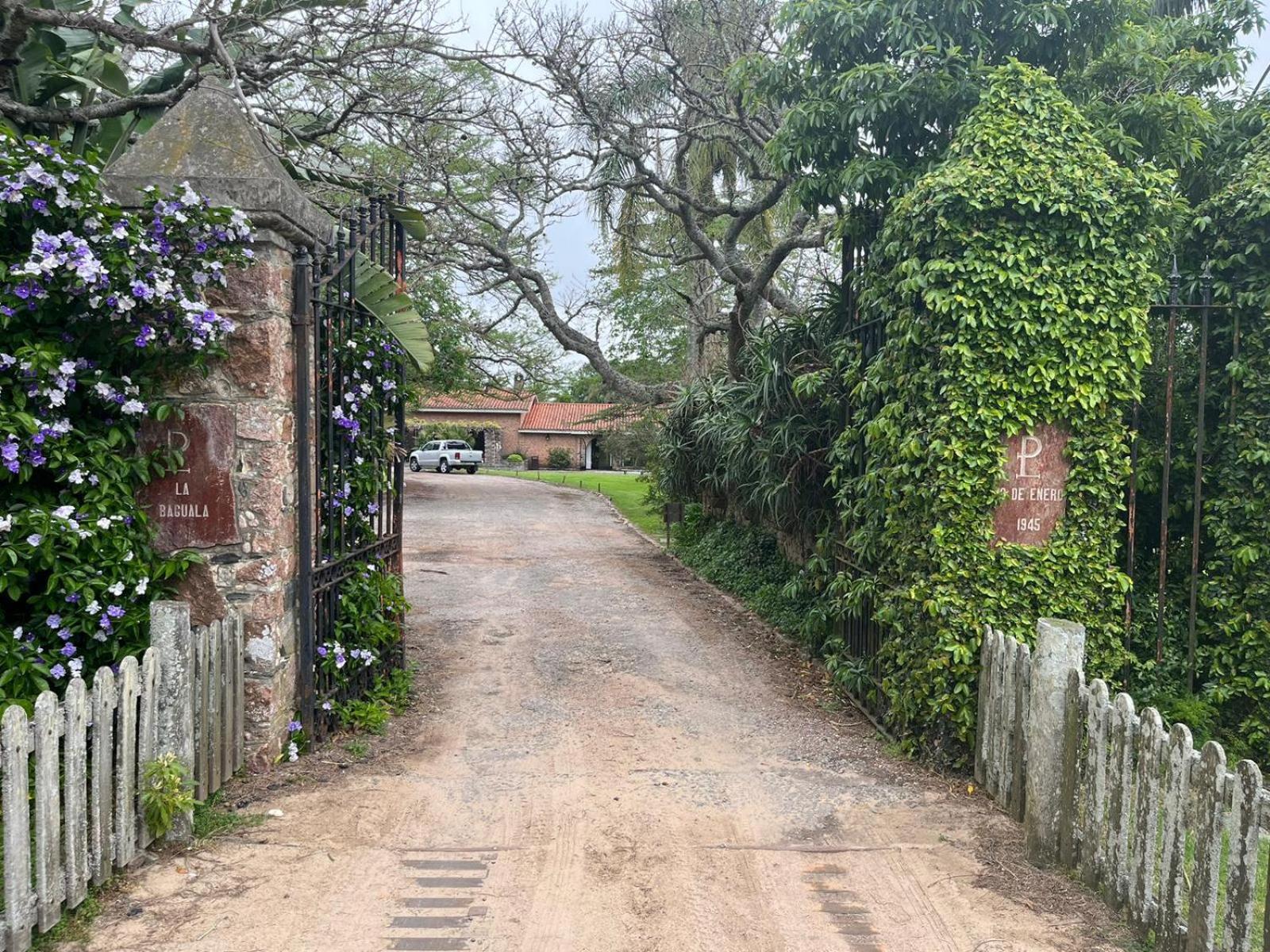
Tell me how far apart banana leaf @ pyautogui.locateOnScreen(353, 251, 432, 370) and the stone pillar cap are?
111 cm

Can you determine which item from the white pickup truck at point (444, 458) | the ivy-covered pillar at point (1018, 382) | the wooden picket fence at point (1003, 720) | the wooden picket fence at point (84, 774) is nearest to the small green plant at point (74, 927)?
the wooden picket fence at point (84, 774)

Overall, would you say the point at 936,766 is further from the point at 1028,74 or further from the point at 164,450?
the point at 164,450

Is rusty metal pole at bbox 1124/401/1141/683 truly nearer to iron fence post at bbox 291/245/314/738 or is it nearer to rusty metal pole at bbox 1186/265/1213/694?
rusty metal pole at bbox 1186/265/1213/694

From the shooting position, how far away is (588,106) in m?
12.8

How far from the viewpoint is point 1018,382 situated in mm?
5438

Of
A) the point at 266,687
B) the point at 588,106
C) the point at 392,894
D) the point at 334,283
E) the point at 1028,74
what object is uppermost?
the point at 588,106

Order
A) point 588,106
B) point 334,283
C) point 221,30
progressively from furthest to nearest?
point 588,106, point 221,30, point 334,283

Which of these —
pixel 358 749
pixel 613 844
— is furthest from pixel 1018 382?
pixel 358 749

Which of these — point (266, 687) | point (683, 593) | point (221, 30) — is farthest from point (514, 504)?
point (266, 687)

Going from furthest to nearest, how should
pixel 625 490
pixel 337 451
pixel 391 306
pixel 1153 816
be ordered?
1. pixel 625 490
2. pixel 391 306
3. pixel 337 451
4. pixel 1153 816

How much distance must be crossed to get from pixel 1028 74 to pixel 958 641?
11.4ft

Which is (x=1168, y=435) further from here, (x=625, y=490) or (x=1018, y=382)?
(x=625, y=490)

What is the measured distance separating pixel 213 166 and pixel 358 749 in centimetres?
336

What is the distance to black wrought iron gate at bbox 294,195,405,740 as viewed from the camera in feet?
17.0
